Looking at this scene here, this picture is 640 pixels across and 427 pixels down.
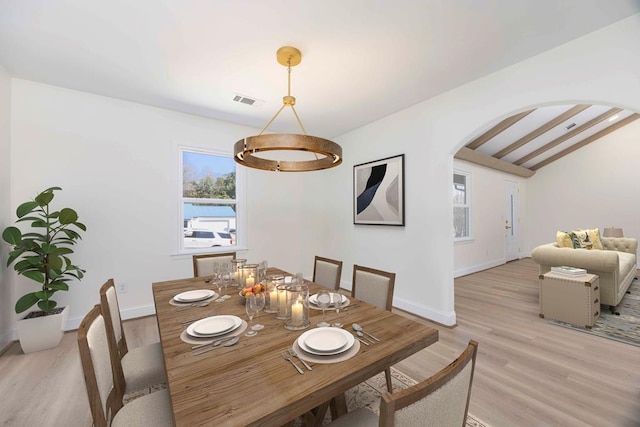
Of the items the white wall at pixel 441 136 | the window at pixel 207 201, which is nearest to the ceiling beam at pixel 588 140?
the white wall at pixel 441 136

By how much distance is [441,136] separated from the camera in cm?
305

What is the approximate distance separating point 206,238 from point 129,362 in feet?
7.67

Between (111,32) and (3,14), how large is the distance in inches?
25.1

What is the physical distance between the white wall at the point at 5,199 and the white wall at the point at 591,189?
33.9 ft

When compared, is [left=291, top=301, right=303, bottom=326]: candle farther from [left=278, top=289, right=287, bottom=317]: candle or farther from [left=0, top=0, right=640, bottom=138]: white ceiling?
[left=0, top=0, right=640, bottom=138]: white ceiling

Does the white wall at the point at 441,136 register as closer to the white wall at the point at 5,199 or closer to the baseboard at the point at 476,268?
the baseboard at the point at 476,268

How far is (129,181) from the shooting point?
3195 millimetres

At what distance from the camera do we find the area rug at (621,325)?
2.67 meters

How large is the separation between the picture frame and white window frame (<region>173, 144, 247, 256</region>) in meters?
1.77

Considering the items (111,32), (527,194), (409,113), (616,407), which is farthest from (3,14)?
(527,194)

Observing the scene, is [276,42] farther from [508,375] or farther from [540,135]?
[540,135]

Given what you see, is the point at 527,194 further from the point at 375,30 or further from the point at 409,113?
the point at 375,30

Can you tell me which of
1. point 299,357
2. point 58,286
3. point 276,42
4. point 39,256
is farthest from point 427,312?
point 39,256

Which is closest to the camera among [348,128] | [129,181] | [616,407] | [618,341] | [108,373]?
[108,373]
